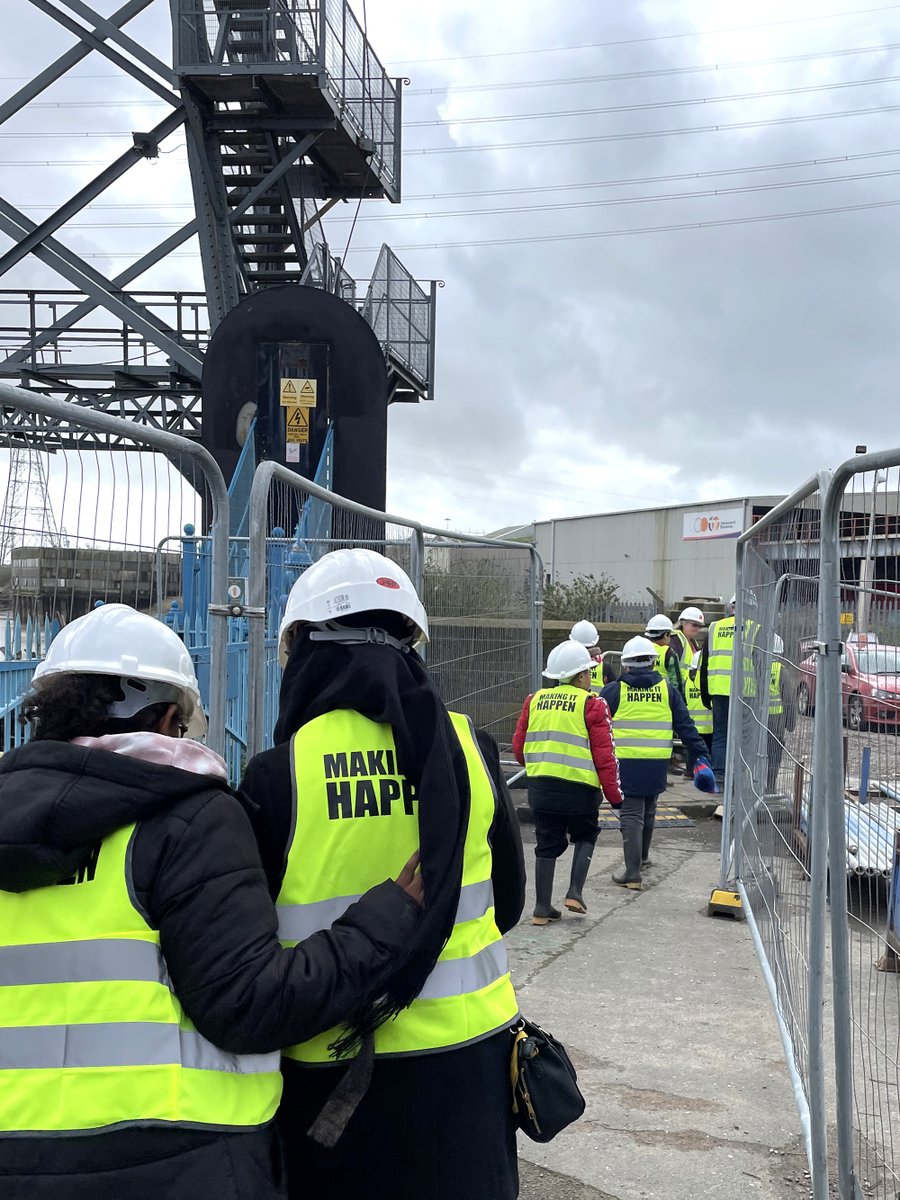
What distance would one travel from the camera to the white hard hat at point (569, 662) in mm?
7234

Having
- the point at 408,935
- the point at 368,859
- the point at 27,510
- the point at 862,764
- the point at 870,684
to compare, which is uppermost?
the point at 27,510

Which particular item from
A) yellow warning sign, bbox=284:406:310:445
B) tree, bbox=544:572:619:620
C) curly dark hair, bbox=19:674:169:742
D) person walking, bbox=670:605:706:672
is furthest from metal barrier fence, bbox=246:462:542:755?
tree, bbox=544:572:619:620

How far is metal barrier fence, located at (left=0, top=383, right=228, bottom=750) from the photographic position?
294 centimetres

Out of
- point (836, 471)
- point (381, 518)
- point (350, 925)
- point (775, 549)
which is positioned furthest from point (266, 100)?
point (350, 925)

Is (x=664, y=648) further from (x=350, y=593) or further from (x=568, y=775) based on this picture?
(x=350, y=593)

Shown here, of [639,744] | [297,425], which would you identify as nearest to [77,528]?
[639,744]

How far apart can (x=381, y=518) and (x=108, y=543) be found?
2.77 metres

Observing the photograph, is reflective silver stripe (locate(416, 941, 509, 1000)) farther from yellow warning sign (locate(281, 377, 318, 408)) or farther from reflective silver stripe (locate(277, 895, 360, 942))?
yellow warning sign (locate(281, 377, 318, 408))

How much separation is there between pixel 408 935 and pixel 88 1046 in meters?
0.58

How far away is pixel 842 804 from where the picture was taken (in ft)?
10.1

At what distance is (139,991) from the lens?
1771mm

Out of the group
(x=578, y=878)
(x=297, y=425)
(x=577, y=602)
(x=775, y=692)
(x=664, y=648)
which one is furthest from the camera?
(x=577, y=602)

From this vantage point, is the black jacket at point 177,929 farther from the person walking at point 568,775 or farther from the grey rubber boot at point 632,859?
the grey rubber boot at point 632,859

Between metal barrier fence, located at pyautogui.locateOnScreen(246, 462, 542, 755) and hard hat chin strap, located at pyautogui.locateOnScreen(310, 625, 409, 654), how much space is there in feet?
4.67
